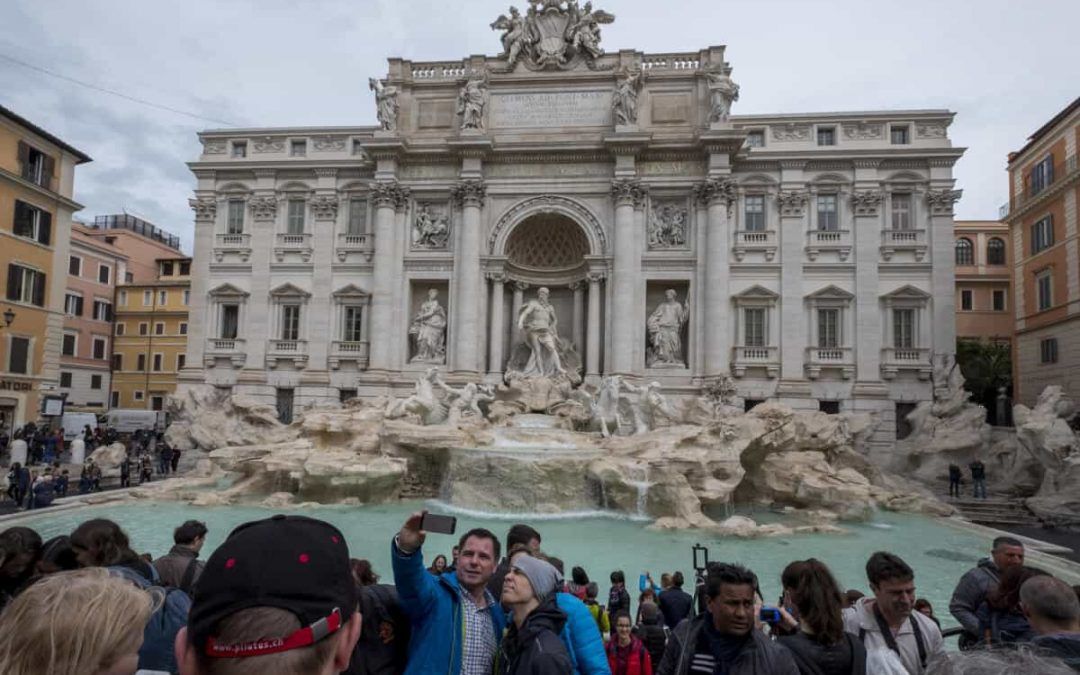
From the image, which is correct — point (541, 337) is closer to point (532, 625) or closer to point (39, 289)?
point (39, 289)

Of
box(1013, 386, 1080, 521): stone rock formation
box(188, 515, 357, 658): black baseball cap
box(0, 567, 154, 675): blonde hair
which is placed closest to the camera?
box(188, 515, 357, 658): black baseball cap

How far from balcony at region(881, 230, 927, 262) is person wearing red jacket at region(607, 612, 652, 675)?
23.3m

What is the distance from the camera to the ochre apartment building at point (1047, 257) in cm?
2272

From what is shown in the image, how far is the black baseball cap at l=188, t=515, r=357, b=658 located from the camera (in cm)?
119

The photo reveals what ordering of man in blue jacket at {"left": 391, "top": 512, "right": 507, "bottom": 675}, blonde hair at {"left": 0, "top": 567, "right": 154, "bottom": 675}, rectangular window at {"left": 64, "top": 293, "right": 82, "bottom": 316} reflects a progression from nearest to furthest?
blonde hair at {"left": 0, "top": 567, "right": 154, "bottom": 675} → man in blue jacket at {"left": 391, "top": 512, "right": 507, "bottom": 675} → rectangular window at {"left": 64, "top": 293, "right": 82, "bottom": 316}

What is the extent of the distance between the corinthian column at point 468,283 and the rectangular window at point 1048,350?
22.4m

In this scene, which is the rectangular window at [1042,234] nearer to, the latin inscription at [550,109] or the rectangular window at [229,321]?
the latin inscription at [550,109]

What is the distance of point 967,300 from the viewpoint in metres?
37.4

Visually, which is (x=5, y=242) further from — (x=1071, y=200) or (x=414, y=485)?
(x=1071, y=200)

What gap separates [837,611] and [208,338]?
28.0 m

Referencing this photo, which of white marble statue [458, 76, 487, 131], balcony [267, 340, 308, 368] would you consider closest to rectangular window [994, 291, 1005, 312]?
white marble statue [458, 76, 487, 131]

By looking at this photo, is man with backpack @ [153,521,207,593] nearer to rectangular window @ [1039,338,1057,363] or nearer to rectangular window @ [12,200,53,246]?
rectangular window @ [12,200,53,246]

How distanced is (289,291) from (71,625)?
86.9 ft

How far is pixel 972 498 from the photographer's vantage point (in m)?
17.4
